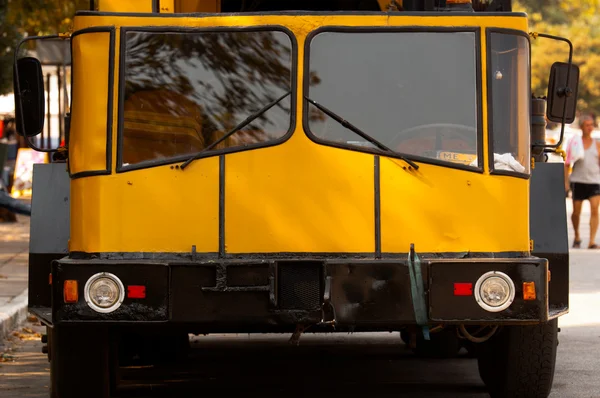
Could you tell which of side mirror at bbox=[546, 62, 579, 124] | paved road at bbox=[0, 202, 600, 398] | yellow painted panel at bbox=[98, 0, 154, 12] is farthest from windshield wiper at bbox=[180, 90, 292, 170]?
paved road at bbox=[0, 202, 600, 398]

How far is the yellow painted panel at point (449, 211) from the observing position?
A: 694 cm

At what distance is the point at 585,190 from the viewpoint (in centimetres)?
1955

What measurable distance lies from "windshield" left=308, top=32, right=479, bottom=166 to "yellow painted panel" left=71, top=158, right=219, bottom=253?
2.18ft

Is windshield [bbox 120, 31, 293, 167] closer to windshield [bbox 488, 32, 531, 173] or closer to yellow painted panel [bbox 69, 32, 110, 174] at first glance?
yellow painted panel [bbox 69, 32, 110, 174]

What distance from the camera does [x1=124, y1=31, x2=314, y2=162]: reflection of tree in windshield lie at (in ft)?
23.1

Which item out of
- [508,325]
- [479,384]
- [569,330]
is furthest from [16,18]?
[508,325]

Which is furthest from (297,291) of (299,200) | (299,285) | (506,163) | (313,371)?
(313,371)

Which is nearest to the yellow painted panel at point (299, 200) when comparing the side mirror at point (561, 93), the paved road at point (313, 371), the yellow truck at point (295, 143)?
the yellow truck at point (295, 143)

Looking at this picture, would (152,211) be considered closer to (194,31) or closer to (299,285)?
(299,285)

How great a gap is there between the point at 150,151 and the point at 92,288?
0.77 metres

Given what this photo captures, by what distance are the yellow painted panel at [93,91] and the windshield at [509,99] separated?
76.8 inches

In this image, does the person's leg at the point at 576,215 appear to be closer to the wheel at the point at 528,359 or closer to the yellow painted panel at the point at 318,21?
the wheel at the point at 528,359

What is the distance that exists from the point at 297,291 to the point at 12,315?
17.7 ft

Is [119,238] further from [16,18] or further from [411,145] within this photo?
[16,18]
